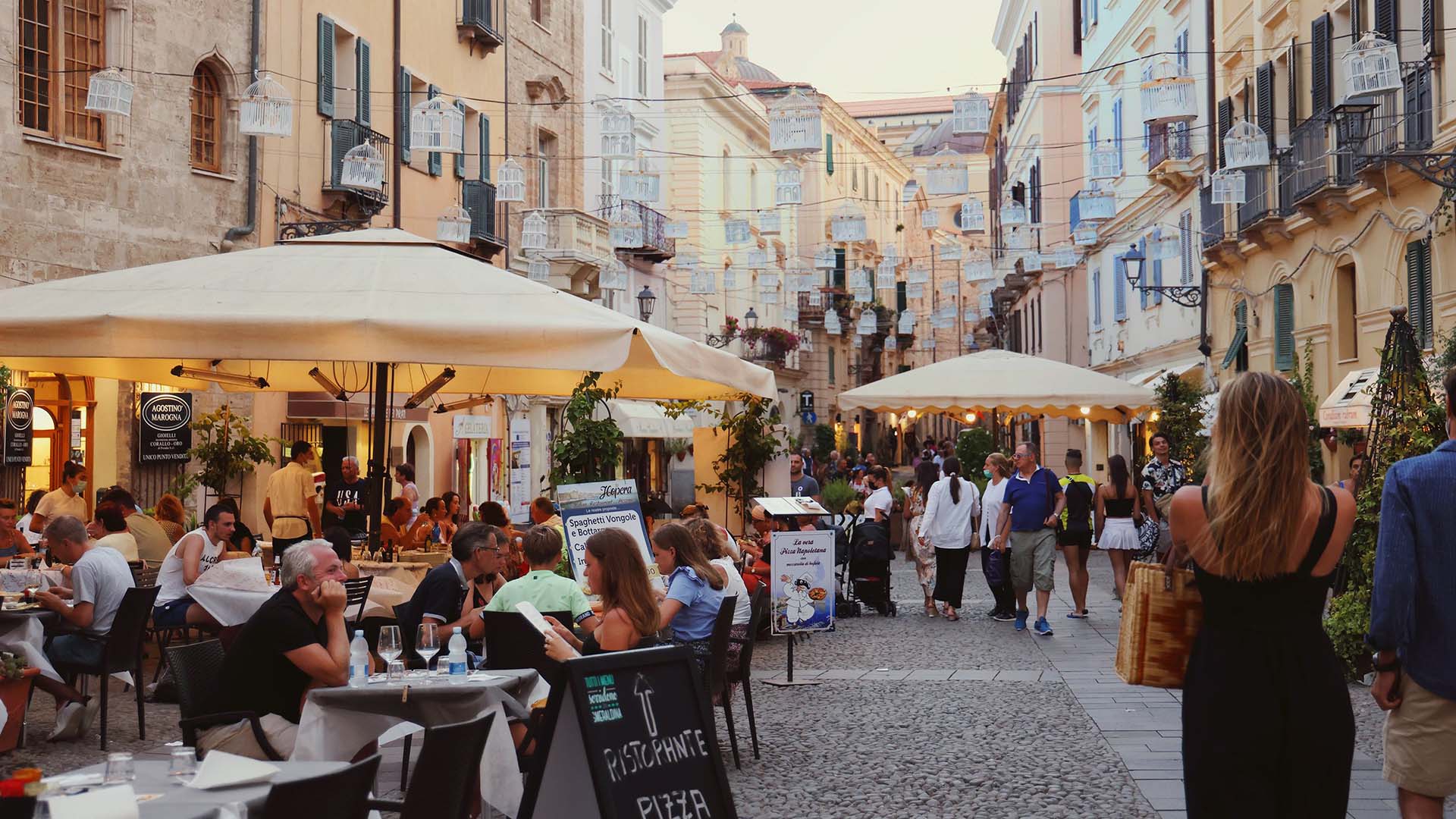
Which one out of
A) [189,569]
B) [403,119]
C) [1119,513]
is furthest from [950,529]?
[403,119]

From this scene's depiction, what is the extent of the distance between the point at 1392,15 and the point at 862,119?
266ft

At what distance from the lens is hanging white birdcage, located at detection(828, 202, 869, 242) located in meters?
23.8

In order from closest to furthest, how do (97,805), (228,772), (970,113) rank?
(97,805), (228,772), (970,113)

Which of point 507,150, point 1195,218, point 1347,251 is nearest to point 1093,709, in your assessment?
point 1347,251

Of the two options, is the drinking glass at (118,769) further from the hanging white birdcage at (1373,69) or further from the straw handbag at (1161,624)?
the hanging white birdcage at (1373,69)

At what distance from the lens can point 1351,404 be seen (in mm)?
17547

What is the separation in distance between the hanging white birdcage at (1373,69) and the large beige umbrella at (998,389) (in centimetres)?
570

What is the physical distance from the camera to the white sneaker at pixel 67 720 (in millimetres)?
9227

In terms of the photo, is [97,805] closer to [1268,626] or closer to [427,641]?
[427,641]

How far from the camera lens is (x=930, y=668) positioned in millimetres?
12695

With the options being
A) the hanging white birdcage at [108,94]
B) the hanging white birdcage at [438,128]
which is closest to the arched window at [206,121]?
the hanging white birdcage at [438,128]

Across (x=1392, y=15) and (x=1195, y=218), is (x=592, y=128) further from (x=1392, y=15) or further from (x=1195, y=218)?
(x=1392, y=15)

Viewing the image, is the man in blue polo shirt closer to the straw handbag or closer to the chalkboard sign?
the chalkboard sign

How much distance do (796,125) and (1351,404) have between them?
22.4 feet
